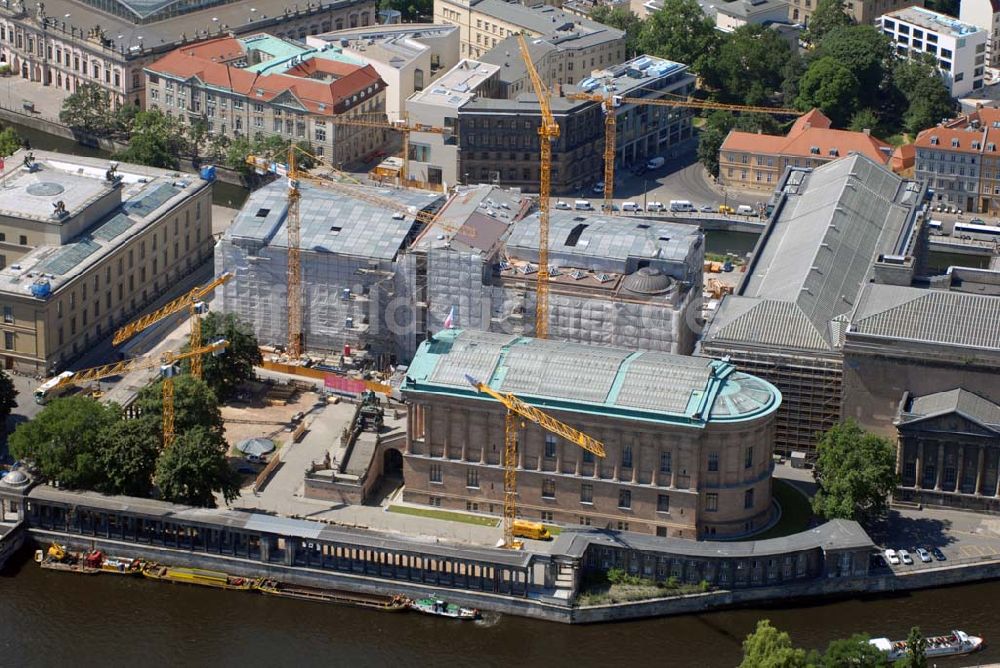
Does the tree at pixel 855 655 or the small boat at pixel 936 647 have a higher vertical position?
the tree at pixel 855 655

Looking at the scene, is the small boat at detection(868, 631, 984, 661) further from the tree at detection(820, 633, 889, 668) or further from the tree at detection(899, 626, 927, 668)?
the tree at detection(899, 626, 927, 668)

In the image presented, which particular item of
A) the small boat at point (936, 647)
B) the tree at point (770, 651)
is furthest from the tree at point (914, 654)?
the tree at point (770, 651)

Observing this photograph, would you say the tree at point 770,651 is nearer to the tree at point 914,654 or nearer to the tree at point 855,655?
the tree at point 855,655

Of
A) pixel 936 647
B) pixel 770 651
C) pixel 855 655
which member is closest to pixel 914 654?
pixel 855 655

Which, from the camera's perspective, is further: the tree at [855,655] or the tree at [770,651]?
the tree at [855,655]

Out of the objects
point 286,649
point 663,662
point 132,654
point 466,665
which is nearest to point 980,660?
point 663,662

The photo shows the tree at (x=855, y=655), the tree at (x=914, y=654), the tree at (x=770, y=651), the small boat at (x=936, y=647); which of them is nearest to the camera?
the tree at (x=770, y=651)
